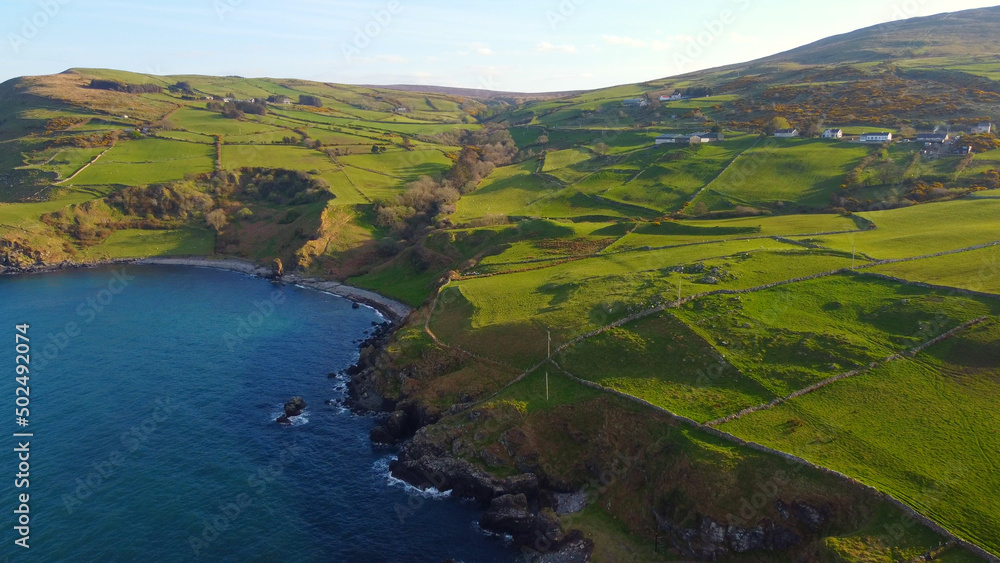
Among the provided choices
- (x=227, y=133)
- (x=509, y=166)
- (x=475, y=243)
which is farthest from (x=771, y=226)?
(x=227, y=133)

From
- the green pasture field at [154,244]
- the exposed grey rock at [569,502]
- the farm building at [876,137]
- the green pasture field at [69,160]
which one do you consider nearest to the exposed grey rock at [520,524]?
the exposed grey rock at [569,502]

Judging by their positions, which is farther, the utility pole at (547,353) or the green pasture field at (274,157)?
the green pasture field at (274,157)

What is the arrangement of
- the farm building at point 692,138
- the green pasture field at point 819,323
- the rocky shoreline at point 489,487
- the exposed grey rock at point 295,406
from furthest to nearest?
1. the farm building at point 692,138
2. the exposed grey rock at point 295,406
3. the green pasture field at point 819,323
4. the rocky shoreline at point 489,487

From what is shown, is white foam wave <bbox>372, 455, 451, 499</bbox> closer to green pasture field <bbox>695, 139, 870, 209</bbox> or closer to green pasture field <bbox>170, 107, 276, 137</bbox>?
green pasture field <bbox>695, 139, 870, 209</bbox>

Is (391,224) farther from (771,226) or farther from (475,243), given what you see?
(771,226)

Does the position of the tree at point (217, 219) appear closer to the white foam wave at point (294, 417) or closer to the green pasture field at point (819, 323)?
the white foam wave at point (294, 417)

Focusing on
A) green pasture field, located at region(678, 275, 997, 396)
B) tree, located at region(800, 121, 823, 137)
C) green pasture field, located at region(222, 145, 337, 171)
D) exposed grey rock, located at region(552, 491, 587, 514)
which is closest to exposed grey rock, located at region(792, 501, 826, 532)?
green pasture field, located at region(678, 275, 997, 396)
